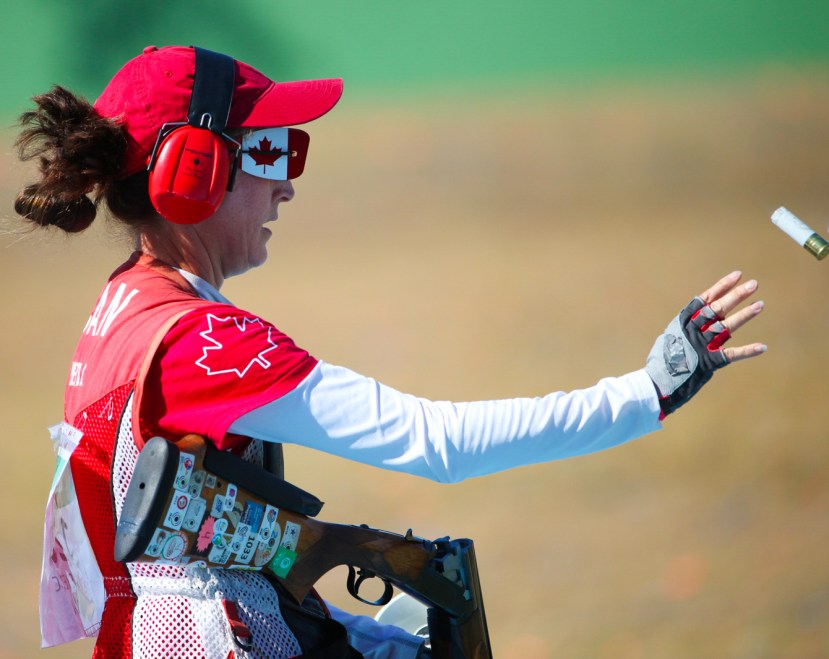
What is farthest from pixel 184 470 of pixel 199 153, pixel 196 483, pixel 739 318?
pixel 739 318

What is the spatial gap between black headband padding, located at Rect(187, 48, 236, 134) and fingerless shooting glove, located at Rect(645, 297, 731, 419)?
0.85 meters

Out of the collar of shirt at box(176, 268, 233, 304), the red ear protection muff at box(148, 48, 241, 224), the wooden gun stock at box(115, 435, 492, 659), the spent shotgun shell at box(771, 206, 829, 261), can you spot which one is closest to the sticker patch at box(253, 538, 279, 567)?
the wooden gun stock at box(115, 435, 492, 659)

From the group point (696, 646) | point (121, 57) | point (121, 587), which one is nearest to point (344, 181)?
point (121, 57)

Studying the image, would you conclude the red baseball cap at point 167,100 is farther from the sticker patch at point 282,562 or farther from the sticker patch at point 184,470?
the sticker patch at point 282,562

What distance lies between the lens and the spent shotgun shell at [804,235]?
5.67 feet

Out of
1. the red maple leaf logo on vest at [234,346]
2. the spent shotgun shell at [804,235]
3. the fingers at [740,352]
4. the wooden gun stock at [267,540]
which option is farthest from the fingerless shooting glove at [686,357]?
the red maple leaf logo on vest at [234,346]

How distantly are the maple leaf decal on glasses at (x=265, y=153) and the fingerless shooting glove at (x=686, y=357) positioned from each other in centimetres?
77

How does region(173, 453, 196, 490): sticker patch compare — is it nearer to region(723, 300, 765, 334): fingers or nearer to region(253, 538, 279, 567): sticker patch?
region(253, 538, 279, 567): sticker patch

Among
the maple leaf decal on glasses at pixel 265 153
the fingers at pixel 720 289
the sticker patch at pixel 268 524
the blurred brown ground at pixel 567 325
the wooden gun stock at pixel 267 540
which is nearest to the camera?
the wooden gun stock at pixel 267 540

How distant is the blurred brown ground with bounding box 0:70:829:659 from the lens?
13.2 ft

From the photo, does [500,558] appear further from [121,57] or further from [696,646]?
[121,57]

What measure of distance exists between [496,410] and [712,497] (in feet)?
10.9

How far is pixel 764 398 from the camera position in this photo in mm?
5242

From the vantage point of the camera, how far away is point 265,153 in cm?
180
